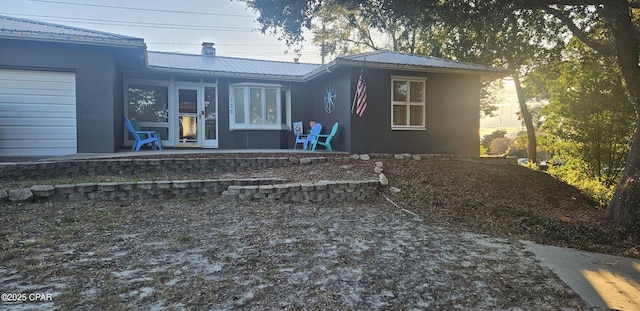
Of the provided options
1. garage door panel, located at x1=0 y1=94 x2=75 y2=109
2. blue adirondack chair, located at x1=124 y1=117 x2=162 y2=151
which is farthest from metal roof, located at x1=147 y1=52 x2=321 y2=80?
garage door panel, located at x1=0 y1=94 x2=75 y2=109

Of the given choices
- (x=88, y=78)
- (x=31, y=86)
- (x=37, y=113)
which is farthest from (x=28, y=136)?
(x=88, y=78)

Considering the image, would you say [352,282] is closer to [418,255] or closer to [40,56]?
[418,255]

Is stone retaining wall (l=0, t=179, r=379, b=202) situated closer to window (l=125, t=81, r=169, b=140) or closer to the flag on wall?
the flag on wall

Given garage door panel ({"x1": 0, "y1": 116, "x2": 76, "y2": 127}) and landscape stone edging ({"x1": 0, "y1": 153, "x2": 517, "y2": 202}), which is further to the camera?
garage door panel ({"x1": 0, "y1": 116, "x2": 76, "y2": 127})

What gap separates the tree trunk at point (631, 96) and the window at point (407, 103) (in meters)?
4.16

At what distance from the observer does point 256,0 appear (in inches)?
249

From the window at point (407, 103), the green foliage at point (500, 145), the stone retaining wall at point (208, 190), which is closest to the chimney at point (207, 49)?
the window at point (407, 103)

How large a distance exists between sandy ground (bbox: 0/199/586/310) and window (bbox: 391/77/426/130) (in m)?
5.37

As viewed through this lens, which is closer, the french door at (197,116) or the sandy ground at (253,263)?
the sandy ground at (253,263)

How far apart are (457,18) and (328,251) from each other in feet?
15.5

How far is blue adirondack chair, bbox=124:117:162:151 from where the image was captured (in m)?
9.13

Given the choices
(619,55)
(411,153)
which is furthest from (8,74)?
(619,55)

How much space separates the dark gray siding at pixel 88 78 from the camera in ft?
24.7

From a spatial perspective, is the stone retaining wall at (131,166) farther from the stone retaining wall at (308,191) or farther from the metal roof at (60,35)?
the metal roof at (60,35)
